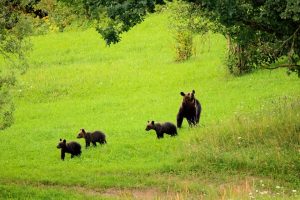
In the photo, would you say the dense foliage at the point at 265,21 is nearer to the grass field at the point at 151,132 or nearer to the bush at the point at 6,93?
the grass field at the point at 151,132

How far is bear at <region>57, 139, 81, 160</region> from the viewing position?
22844mm

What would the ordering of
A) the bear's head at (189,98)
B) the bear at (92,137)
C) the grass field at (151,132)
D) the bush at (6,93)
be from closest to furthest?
1. the grass field at (151,132)
2. the bush at (6,93)
3. the bear at (92,137)
4. the bear's head at (189,98)

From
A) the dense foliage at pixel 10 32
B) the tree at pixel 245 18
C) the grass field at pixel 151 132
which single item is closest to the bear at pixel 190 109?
the grass field at pixel 151 132

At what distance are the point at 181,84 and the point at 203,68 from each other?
4.65 metres

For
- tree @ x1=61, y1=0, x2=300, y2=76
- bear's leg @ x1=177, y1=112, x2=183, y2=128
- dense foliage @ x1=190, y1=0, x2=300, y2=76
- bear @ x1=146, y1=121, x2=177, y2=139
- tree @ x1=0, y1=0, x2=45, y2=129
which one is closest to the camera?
tree @ x1=61, y1=0, x2=300, y2=76

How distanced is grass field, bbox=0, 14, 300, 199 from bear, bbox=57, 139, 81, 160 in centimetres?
30

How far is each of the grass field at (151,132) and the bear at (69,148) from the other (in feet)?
0.98

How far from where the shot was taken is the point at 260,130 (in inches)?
889

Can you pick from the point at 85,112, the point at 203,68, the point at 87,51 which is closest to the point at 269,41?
the point at 85,112

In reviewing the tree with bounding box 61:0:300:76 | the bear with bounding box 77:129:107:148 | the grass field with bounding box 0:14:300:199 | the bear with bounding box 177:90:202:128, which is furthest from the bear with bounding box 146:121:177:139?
the tree with bounding box 61:0:300:76

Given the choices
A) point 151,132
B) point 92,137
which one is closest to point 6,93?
point 92,137

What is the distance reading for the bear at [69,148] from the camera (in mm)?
22844

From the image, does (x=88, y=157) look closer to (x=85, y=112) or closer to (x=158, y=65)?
(x=85, y=112)

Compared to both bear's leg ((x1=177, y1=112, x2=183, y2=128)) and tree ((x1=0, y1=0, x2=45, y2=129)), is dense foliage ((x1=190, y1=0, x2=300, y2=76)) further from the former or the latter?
bear's leg ((x1=177, y1=112, x2=183, y2=128))
